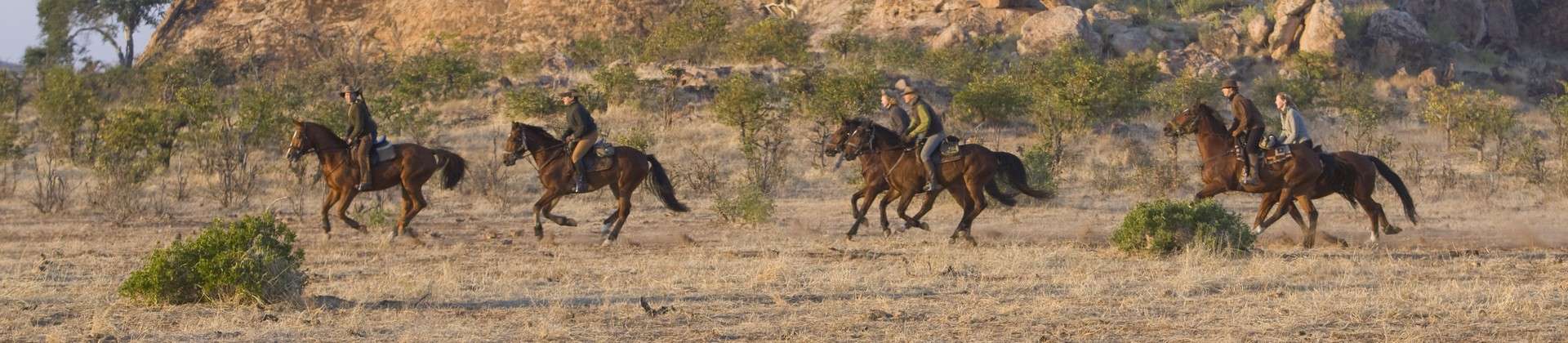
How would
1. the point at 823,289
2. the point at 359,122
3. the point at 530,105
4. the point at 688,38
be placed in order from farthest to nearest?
1. the point at 688,38
2. the point at 530,105
3. the point at 359,122
4. the point at 823,289

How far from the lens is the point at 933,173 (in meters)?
15.6

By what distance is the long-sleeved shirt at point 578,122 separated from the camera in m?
15.7

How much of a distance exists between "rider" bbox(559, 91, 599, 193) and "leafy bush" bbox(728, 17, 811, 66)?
19836 millimetres

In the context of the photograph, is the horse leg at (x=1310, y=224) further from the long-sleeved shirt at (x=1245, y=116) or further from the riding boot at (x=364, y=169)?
the riding boot at (x=364, y=169)

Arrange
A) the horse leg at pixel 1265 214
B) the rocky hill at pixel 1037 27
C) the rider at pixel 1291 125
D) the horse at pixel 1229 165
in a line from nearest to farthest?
the horse at pixel 1229 165 < the rider at pixel 1291 125 < the horse leg at pixel 1265 214 < the rocky hill at pixel 1037 27

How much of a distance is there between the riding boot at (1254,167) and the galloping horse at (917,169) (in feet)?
6.96

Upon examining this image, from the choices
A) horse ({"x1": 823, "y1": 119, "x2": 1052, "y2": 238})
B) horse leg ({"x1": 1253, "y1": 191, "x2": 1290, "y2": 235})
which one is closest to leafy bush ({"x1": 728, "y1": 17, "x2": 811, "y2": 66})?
horse ({"x1": 823, "y1": 119, "x2": 1052, "y2": 238})

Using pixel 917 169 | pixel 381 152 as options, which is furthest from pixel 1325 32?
pixel 381 152

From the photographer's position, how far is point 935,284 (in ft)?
36.4

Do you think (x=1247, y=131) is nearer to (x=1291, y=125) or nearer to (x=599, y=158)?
(x=1291, y=125)

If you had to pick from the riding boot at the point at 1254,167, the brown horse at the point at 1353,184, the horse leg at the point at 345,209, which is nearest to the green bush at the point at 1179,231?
the riding boot at the point at 1254,167

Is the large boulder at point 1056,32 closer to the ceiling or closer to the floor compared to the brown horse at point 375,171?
closer to the ceiling

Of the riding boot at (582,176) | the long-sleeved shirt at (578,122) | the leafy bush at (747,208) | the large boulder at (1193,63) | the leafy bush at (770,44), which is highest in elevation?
the leafy bush at (770,44)

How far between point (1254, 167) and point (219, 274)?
9.22m
